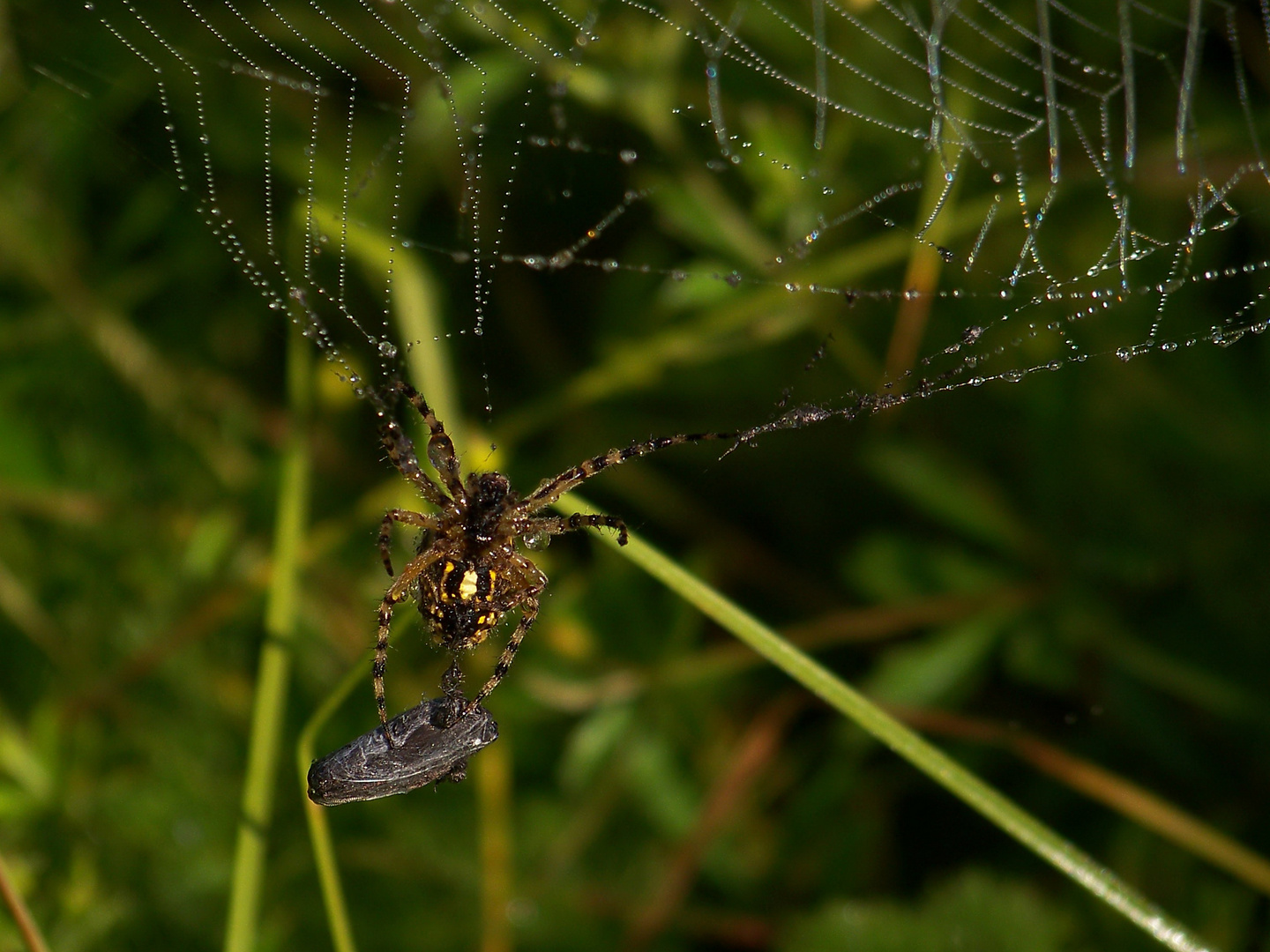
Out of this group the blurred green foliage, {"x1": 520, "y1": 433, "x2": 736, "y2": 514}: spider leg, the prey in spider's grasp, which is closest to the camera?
the prey in spider's grasp

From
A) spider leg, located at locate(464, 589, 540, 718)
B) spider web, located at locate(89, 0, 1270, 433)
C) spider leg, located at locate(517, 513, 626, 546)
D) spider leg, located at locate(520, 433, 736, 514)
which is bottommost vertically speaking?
spider leg, located at locate(464, 589, 540, 718)

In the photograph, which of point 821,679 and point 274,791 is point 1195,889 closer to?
point 821,679

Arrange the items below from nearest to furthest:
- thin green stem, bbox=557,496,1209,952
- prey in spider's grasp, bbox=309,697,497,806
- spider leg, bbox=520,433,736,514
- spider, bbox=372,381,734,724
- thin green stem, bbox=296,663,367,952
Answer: prey in spider's grasp, bbox=309,697,497,806 → thin green stem, bbox=557,496,1209,952 → thin green stem, bbox=296,663,367,952 → spider, bbox=372,381,734,724 → spider leg, bbox=520,433,736,514

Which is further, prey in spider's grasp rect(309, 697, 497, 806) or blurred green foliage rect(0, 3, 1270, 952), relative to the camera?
blurred green foliage rect(0, 3, 1270, 952)

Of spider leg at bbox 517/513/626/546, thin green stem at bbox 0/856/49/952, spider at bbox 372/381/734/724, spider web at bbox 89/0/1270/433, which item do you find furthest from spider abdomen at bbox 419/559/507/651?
thin green stem at bbox 0/856/49/952

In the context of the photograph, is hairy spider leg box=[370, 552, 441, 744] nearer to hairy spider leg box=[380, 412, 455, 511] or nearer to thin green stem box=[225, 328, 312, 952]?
hairy spider leg box=[380, 412, 455, 511]

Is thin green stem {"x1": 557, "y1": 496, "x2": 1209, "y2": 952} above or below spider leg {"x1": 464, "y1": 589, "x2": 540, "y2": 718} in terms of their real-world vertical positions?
below
